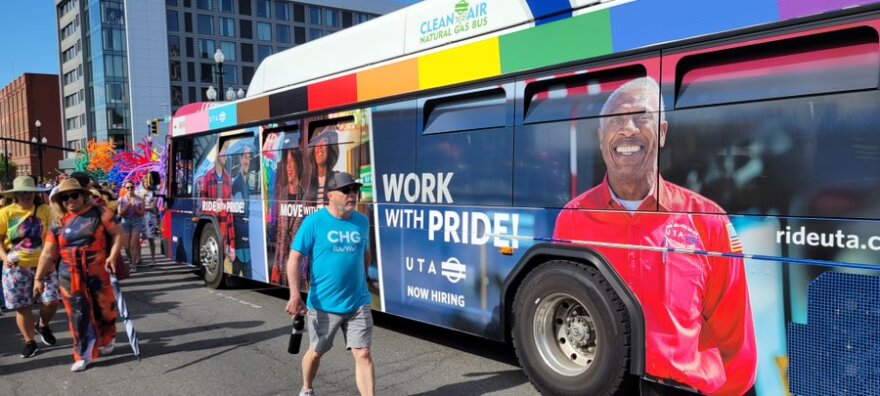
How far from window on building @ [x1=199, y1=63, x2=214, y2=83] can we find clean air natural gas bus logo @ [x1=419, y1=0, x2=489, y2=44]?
72.6m

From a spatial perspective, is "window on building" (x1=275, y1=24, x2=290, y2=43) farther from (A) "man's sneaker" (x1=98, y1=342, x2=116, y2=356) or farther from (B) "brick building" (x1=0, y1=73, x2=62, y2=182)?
(A) "man's sneaker" (x1=98, y1=342, x2=116, y2=356)

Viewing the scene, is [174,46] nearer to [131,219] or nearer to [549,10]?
[131,219]

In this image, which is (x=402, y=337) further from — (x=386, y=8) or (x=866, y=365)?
(x=386, y=8)

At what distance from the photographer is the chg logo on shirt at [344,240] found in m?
4.11

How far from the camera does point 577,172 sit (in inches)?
172

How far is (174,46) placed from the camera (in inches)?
2724

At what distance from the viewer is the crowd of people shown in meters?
5.74

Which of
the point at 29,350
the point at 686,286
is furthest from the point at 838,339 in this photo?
the point at 29,350

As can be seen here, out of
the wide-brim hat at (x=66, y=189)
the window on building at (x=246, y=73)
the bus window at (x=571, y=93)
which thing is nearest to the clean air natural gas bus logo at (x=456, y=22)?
the bus window at (x=571, y=93)

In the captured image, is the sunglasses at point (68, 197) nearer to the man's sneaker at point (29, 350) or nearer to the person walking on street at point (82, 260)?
the person walking on street at point (82, 260)

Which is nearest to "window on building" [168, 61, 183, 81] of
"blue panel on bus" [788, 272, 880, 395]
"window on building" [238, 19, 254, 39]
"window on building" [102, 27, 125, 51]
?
"window on building" [102, 27, 125, 51]

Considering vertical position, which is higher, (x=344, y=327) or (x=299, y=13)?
(x=299, y=13)

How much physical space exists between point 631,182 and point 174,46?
7426 cm

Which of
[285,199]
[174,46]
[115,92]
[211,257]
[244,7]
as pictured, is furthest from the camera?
[244,7]
